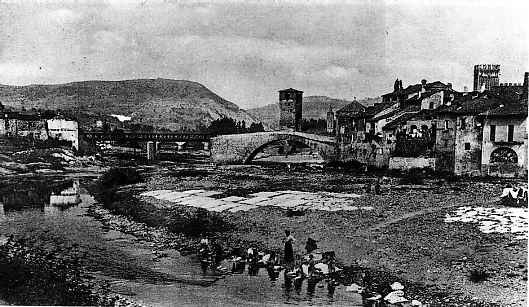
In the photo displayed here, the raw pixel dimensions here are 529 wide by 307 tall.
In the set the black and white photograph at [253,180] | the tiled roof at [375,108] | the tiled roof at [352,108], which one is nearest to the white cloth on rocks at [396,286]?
the black and white photograph at [253,180]

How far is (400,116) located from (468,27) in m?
6.01

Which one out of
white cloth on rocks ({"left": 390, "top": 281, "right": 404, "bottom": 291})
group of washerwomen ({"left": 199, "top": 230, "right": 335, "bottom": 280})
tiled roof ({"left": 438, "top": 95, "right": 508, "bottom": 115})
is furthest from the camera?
tiled roof ({"left": 438, "top": 95, "right": 508, "bottom": 115})

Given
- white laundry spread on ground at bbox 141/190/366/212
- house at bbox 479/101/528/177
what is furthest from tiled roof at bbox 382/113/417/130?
white laundry spread on ground at bbox 141/190/366/212

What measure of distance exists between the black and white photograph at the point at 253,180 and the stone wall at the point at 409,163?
41mm

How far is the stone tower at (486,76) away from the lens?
7664 millimetres

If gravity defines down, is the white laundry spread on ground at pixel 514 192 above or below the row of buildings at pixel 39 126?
below

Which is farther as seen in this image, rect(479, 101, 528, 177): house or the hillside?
the hillside

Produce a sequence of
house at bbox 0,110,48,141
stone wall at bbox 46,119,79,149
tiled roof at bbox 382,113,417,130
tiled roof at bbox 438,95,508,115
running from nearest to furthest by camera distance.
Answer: tiled roof at bbox 438,95,508,115, house at bbox 0,110,48,141, stone wall at bbox 46,119,79,149, tiled roof at bbox 382,113,417,130

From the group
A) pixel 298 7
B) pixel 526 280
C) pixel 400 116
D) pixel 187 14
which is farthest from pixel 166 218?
pixel 400 116

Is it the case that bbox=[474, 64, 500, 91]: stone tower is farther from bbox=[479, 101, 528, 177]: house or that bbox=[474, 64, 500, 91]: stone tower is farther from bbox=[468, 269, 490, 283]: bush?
bbox=[468, 269, 490, 283]: bush

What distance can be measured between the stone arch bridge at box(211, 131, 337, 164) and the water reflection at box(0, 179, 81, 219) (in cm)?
305

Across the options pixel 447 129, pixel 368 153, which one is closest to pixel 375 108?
pixel 368 153

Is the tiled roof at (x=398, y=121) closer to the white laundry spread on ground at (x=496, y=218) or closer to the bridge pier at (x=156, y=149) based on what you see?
the white laundry spread on ground at (x=496, y=218)

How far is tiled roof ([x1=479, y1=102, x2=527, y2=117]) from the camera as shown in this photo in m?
7.87
